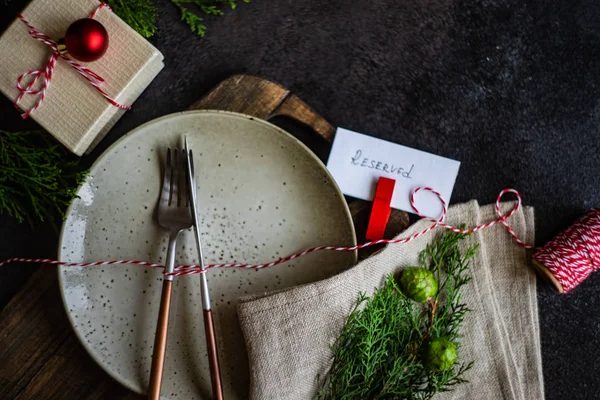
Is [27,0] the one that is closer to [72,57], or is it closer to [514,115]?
[72,57]

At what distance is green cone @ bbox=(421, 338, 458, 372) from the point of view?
1.07 m

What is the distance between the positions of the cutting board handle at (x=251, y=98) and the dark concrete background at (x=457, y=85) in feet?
0.22

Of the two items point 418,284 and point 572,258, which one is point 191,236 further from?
point 572,258

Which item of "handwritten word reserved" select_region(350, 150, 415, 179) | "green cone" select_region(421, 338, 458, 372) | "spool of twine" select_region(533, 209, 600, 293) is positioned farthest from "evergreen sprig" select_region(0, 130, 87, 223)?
"spool of twine" select_region(533, 209, 600, 293)

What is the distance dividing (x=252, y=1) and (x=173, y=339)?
2.54 ft

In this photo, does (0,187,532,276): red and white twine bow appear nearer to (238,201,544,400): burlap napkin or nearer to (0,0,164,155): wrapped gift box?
(238,201,544,400): burlap napkin

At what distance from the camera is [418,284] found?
1.09 metres

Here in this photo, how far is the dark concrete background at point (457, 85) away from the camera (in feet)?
4.01

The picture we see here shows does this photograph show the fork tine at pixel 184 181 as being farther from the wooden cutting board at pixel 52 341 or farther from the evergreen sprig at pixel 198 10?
the evergreen sprig at pixel 198 10

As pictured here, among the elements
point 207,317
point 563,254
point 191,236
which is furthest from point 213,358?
point 563,254

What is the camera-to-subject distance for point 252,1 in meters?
1.23

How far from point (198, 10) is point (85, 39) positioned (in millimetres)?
328

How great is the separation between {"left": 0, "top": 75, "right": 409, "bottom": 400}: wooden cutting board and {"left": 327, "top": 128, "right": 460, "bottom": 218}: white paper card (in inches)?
7.8

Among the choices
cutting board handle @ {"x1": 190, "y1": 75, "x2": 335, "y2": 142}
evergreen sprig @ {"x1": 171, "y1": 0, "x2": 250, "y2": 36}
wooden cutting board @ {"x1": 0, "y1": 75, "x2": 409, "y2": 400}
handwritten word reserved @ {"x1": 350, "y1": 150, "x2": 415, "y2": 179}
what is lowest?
wooden cutting board @ {"x1": 0, "y1": 75, "x2": 409, "y2": 400}
